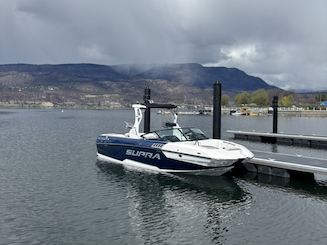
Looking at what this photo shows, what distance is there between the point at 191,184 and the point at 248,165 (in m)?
5.02

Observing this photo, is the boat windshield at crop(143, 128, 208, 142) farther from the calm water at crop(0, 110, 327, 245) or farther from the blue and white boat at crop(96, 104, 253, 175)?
the calm water at crop(0, 110, 327, 245)

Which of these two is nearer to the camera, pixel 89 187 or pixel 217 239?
pixel 217 239

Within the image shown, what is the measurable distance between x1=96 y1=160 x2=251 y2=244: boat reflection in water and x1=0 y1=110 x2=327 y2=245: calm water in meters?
0.03

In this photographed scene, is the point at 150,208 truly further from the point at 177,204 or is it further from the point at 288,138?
the point at 288,138

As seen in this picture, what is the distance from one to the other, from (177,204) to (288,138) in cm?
2910

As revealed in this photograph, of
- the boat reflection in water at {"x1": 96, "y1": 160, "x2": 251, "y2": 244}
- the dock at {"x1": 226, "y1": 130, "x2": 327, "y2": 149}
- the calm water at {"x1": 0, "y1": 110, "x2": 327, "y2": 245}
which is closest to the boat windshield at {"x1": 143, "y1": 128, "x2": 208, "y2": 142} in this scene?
the boat reflection in water at {"x1": 96, "y1": 160, "x2": 251, "y2": 244}

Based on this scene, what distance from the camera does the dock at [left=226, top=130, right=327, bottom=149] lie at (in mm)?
40688

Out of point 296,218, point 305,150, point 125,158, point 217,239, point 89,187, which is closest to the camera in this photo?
point 217,239

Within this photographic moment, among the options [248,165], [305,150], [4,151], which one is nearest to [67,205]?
[248,165]

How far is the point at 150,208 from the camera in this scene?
668 inches

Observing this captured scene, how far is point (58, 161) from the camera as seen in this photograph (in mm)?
28938

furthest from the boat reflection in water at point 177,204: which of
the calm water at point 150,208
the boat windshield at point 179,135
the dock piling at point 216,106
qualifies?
the dock piling at point 216,106

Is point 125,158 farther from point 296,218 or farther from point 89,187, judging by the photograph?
point 296,218

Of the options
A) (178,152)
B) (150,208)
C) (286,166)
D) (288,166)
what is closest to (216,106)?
(178,152)
